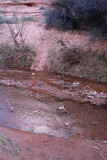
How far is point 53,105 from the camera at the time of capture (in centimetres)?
779

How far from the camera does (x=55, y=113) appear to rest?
7.23m

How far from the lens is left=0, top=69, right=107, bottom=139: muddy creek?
6443mm

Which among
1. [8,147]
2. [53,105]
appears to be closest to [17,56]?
[53,105]

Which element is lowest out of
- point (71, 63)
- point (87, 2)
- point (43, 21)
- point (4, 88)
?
point (4, 88)

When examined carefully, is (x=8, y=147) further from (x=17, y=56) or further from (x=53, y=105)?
(x=17, y=56)

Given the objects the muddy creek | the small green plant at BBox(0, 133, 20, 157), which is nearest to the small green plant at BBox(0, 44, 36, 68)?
the muddy creek

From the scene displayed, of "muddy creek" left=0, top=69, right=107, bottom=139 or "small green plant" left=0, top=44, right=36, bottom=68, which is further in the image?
"small green plant" left=0, top=44, right=36, bottom=68

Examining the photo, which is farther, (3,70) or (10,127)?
(3,70)

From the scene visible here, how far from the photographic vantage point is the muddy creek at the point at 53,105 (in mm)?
6443

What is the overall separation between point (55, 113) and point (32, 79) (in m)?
3.42

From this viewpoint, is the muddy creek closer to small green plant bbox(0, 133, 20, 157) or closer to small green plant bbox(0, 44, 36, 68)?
small green plant bbox(0, 44, 36, 68)

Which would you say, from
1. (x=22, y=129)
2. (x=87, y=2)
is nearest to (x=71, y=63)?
(x=87, y=2)

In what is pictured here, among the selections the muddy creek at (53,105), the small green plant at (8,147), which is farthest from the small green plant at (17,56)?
the small green plant at (8,147)

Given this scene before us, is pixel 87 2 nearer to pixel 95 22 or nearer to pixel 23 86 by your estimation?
pixel 95 22
